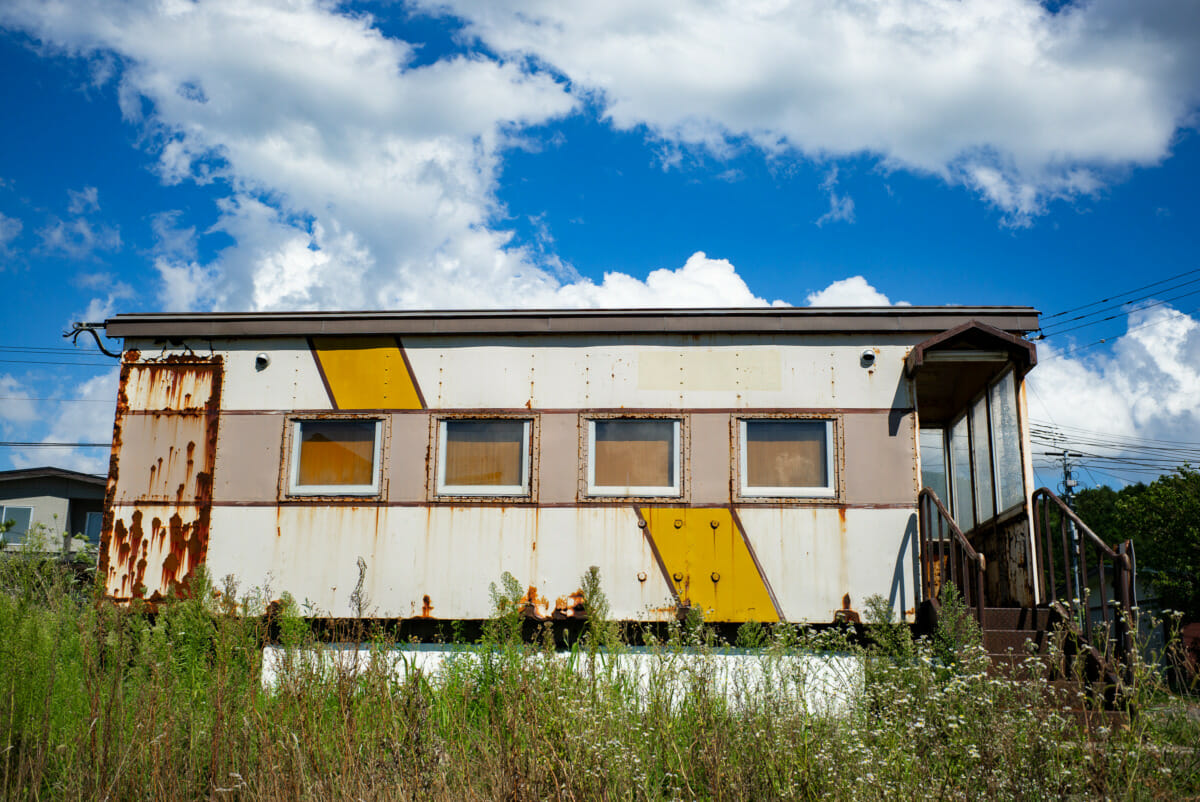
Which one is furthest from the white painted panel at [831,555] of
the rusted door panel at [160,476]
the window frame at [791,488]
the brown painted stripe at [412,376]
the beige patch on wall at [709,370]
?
the rusted door panel at [160,476]

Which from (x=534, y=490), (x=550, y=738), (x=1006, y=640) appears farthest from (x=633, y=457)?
(x=550, y=738)

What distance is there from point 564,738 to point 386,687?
3.91 ft

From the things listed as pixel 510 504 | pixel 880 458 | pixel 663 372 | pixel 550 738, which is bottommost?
pixel 550 738

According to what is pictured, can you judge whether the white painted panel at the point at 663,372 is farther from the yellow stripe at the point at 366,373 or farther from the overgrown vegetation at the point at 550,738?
the overgrown vegetation at the point at 550,738

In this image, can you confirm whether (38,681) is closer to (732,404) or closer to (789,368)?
(732,404)

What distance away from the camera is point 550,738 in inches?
198

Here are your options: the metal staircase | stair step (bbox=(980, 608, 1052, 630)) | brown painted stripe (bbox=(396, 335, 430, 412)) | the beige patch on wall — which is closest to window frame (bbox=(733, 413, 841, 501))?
the beige patch on wall

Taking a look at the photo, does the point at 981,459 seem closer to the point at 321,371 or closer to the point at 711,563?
the point at 711,563

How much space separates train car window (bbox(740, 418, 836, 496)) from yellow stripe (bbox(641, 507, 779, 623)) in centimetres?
47

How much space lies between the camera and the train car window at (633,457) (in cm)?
898

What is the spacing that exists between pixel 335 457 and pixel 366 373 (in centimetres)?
88

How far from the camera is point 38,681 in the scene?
5.83m

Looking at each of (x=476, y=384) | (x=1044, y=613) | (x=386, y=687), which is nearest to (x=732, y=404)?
(x=476, y=384)

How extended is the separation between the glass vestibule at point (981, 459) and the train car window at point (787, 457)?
97 cm
